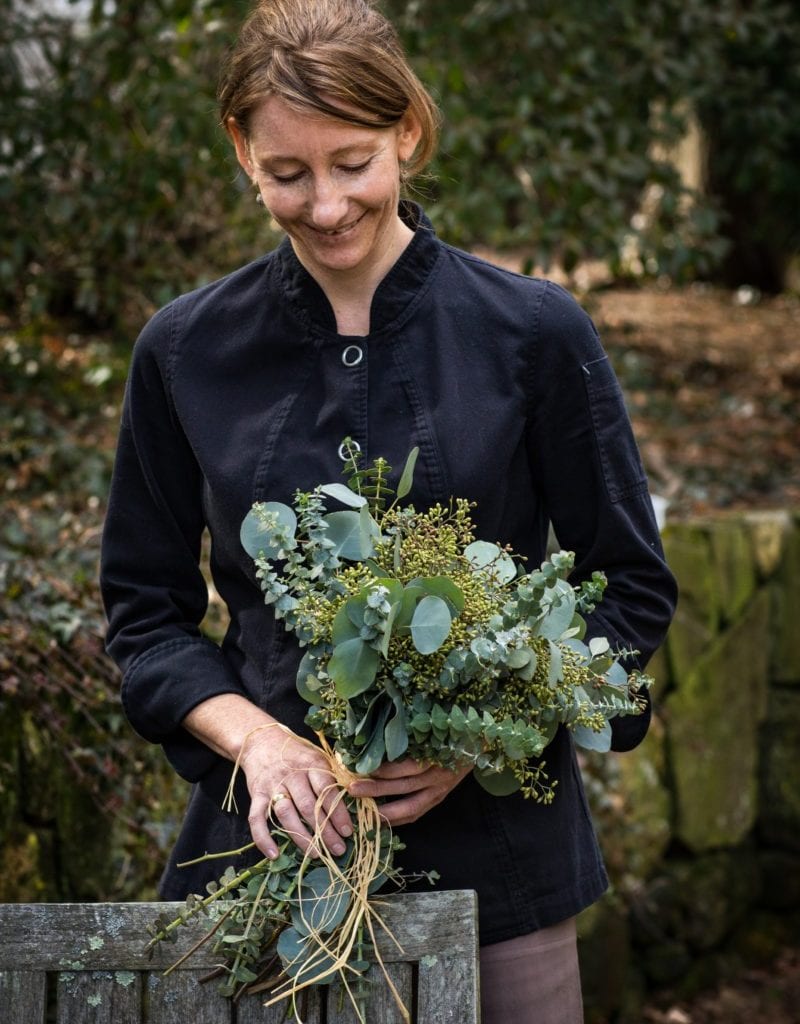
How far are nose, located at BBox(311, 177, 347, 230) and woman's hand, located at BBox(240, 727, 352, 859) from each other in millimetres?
639

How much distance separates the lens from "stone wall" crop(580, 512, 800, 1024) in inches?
174

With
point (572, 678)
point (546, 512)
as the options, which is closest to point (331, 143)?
point (546, 512)

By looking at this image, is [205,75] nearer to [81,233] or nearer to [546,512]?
[81,233]

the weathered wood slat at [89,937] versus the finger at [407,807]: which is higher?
the finger at [407,807]

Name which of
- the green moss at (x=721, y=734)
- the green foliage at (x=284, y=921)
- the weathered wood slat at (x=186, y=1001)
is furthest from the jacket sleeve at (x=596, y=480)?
the green moss at (x=721, y=734)

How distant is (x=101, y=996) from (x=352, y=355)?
862 mm

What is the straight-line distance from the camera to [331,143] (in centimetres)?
164

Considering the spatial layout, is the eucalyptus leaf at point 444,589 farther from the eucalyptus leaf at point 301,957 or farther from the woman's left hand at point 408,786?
the eucalyptus leaf at point 301,957

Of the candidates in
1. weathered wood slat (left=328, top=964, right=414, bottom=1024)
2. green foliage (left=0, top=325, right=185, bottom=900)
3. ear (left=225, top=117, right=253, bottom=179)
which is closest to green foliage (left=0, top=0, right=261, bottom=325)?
green foliage (left=0, top=325, right=185, bottom=900)

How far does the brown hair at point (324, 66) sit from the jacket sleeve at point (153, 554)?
0.36m

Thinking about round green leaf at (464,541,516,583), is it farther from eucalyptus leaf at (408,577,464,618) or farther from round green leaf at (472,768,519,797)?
round green leaf at (472,768,519,797)

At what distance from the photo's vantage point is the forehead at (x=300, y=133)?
1.63 meters

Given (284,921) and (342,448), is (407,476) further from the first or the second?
(284,921)

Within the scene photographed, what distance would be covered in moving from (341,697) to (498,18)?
399cm
